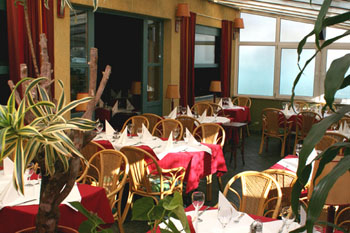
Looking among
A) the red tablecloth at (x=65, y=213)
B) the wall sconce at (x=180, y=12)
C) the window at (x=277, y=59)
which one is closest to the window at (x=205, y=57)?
the window at (x=277, y=59)

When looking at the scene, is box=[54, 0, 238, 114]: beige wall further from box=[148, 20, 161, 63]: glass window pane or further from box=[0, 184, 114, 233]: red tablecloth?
box=[0, 184, 114, 233]: red tablecloth

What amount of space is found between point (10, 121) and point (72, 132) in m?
0.52

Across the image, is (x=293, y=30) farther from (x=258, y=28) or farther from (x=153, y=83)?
(x=153, y=83)

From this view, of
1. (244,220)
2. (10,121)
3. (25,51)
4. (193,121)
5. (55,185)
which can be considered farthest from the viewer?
(193,121)

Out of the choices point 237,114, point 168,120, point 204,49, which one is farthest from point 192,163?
point 204,49

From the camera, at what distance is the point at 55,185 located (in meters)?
1.87

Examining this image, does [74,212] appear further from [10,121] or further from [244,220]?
[10,121]

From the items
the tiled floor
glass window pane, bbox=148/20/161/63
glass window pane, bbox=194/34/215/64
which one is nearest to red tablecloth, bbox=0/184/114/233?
the tiled floor

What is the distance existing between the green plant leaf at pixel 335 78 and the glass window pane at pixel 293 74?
35.3 ft

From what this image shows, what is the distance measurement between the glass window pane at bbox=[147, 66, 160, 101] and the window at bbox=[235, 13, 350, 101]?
370 cm

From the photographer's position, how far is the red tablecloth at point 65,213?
304 centimetres

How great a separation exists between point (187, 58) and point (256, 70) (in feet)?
10.2

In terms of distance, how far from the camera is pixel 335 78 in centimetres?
68

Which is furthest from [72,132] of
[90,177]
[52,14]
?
[52,14]
